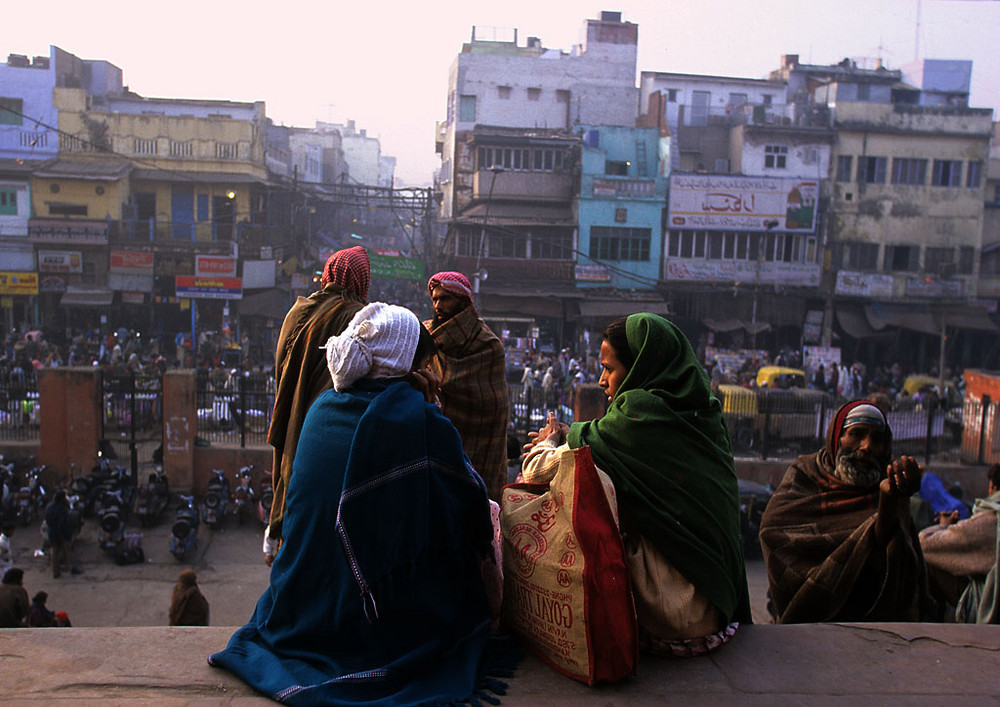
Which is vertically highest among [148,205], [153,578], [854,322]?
[148,205]

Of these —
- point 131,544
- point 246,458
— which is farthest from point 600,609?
point 246,458

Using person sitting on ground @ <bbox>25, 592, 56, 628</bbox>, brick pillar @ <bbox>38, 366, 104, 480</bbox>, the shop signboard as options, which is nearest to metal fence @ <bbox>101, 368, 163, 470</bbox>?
brick pillar @ <bbox>38, 366, 104, 480</bbox>

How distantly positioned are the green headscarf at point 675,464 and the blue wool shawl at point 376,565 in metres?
0.49

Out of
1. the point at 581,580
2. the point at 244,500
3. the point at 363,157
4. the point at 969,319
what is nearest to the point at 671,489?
the point at 581,580

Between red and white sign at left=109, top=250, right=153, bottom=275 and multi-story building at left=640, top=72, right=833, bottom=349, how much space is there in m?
19.1

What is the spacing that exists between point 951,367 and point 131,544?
3081cm

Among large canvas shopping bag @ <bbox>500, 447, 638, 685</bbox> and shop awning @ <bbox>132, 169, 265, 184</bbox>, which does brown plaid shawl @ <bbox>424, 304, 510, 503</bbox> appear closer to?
large canvas shopping bag @ <bbox>500, 447, 638, 685</bbox>

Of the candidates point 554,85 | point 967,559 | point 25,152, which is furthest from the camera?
point 554,85

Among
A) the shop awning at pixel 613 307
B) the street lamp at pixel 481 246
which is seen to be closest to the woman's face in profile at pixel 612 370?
the shop awning at pixel 613 307

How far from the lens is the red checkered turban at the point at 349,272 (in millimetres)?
3721

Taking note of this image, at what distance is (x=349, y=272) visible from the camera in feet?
12.2

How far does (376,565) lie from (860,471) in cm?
228

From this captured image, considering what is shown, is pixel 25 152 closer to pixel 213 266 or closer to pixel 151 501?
pixel 213 266

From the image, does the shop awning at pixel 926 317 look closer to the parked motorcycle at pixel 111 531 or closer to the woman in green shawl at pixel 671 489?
the parked motorcycle at pixel 111 531
